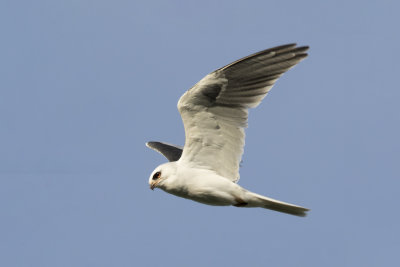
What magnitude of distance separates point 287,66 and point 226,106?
3.59 ft

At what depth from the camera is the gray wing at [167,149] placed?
14416 millimetres

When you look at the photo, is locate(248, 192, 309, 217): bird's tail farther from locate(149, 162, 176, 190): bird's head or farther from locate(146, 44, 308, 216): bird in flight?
locate(149, 162, 176, 190): bird's head

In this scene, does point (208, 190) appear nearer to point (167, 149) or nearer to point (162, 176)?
point (162, 176)

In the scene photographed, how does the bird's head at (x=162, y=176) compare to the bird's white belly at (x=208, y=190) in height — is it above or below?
above

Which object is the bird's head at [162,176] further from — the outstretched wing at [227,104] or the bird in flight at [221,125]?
the outstretched wing at [227,104]

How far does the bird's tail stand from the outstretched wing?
2.04 ft

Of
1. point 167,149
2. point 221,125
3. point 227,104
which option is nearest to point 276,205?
point 221,125

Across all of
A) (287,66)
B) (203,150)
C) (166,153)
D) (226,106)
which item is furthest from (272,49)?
(166,153)

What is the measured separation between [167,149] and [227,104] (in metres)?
3.11

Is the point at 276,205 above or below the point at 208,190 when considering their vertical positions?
below

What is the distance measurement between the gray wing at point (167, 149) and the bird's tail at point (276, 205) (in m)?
2.56

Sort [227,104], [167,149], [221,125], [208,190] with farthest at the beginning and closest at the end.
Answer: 1. [167,149]
2. [221,125]
3. [227,104]
4. [208,190]

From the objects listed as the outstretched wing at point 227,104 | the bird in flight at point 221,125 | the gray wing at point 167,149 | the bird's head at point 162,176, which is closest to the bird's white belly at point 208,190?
the bird in flight at point 221,125

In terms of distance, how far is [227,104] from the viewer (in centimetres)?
1212
